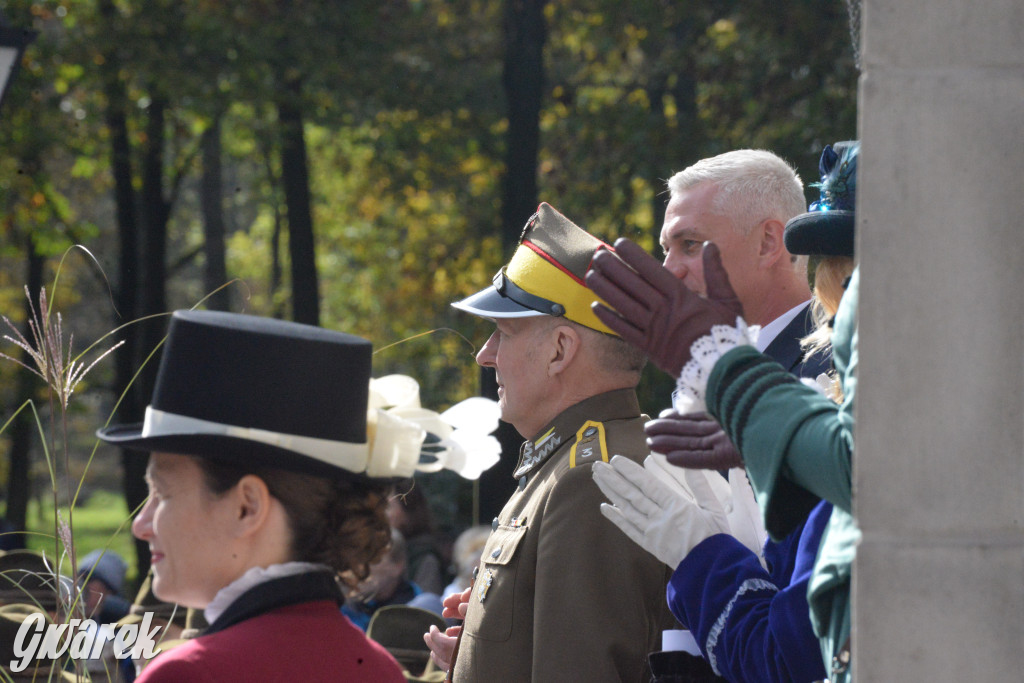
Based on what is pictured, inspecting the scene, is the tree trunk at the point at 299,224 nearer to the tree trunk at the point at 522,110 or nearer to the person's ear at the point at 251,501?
the tree trunk at the point at 522,110

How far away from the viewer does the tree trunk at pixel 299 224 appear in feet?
38.5

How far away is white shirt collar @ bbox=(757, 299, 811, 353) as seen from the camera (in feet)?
10.2

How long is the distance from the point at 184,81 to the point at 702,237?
8.24 meters

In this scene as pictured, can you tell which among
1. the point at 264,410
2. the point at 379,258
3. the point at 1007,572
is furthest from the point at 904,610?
the point at 379,258

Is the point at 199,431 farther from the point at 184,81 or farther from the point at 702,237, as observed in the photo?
the point at 184,81

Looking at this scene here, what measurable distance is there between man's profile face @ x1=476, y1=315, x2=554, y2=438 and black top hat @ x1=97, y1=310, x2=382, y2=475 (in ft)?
3.68

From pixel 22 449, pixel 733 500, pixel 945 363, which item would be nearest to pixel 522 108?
pixel 22 449

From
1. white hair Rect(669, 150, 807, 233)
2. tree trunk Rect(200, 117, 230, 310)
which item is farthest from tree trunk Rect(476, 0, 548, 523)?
white hair Rect(669, 150, 807, 233)

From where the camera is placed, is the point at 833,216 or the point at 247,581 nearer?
the point at 247,581

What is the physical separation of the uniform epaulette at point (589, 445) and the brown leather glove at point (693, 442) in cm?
93

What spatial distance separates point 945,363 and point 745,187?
6.09ft

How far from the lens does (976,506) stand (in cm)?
155

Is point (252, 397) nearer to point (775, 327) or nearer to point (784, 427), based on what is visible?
point (784, 427)

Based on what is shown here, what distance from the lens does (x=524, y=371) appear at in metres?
3.13
